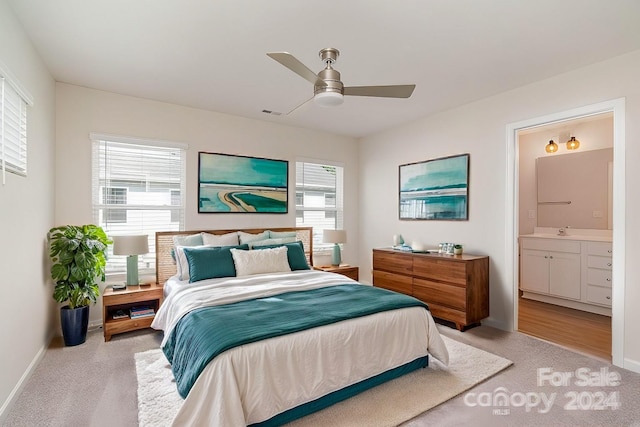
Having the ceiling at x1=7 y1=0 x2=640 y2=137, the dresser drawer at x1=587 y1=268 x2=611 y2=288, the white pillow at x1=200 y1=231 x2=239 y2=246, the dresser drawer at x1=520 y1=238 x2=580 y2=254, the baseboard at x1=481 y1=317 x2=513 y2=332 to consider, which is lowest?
the baseboard at x1=481 y1=317 x2=513 y2=332

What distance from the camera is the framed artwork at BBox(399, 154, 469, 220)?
4160 millimetres

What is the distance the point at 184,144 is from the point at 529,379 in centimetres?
438

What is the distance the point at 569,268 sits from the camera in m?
4.44

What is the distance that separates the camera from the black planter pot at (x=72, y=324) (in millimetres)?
3156

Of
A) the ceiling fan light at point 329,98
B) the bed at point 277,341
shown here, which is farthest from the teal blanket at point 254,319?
the ceiling fan light at point 329,98

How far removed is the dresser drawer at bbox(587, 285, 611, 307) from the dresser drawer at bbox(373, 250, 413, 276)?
7.78 feet

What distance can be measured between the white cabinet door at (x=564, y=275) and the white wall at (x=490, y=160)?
4.78 feet

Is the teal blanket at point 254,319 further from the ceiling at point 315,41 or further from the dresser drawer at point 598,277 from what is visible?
the dresser drawer at point 598,277

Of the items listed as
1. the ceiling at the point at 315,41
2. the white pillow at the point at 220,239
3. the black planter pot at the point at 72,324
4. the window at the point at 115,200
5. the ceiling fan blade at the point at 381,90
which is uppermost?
the ceiling at the point at 315,41

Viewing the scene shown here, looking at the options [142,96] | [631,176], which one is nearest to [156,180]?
[142,96]

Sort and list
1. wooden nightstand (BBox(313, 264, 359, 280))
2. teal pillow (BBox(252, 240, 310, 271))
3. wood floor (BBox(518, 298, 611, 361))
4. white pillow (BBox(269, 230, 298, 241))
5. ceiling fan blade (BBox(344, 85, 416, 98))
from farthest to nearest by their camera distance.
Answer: wooden nightstand (BBox(313, 264, 359, 280))
white pillow (BBox(269, 230, 298, 241))
teal pillow (BBox(252, 240, 310, 271))
wood floor (BBox(518, 298, 611, 361))
ceiling fan blade (BBox(344, 85, 416, 98))

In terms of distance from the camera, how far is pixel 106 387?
8.07 ft

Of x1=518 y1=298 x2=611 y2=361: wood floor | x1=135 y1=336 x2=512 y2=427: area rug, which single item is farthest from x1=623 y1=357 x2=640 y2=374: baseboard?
x1=135 y1=336 x2=512 y2=427: area rug

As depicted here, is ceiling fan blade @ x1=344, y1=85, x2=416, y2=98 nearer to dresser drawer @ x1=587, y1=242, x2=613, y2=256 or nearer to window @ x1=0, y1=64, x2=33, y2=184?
window @ x1=0, y1=64, x2=33, y2=184
